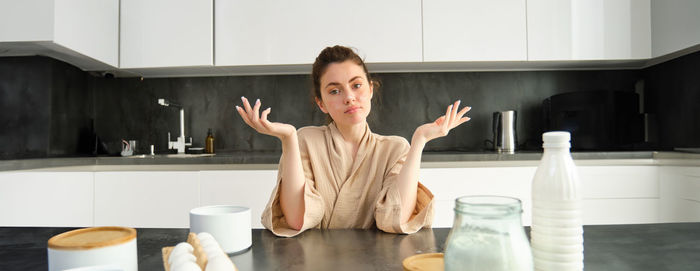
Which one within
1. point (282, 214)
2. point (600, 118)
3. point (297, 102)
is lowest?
point (282, 214)

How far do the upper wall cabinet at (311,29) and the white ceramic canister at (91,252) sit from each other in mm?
2040

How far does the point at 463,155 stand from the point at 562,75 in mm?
1205

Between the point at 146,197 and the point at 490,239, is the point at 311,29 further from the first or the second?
the point at 490,239

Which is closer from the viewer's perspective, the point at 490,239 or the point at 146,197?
the point at 490,239

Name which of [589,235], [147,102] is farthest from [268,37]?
[589,235]

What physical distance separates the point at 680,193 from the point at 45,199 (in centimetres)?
Answer: 338

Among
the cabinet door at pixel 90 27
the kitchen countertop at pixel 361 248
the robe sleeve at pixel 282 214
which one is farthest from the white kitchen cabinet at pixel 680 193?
the cabinet door at pixel 90 27

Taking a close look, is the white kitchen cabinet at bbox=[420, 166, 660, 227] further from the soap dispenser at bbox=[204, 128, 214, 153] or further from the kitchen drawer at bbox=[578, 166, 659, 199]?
the soap dispenser at bbox=[204, 128, 214, 153]

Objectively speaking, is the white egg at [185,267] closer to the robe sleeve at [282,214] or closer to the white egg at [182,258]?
the white egg at [182,258]

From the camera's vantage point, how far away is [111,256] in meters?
0.52

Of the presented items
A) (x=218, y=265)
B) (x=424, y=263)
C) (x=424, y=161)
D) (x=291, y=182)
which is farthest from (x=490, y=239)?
(x=424, y=161)

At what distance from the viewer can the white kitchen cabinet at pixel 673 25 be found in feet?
7.02

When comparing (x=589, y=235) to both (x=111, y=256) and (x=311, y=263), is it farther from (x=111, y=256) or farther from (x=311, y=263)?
(x=111, y=256)

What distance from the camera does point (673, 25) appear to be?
2.28 m
